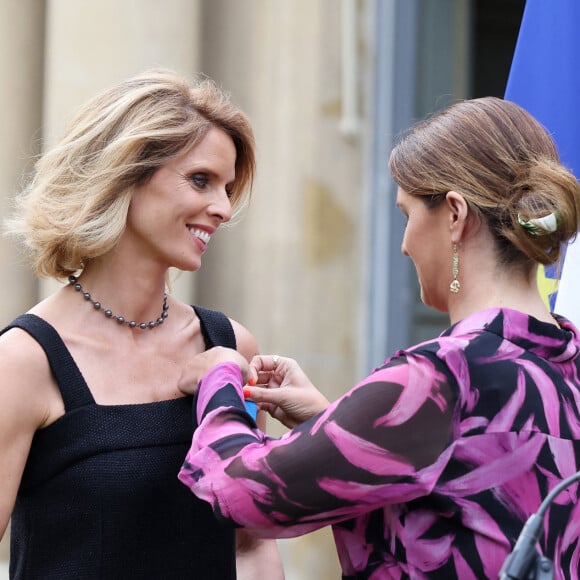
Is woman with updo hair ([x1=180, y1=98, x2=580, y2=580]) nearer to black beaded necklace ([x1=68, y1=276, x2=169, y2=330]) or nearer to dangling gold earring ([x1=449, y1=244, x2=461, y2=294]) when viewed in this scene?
dangling gold earring ([x1=449, y1=244, x2=461, y2=294])

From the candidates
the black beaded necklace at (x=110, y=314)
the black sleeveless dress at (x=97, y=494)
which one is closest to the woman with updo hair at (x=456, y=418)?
the black sleeveless dress at (x=97, y=494)

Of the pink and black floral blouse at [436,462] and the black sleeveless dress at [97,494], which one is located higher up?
the pink and black floral blouse at [436,462]

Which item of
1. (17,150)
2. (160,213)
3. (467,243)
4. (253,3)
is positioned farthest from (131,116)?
(253,3)

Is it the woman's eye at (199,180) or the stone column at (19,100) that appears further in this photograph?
the stone column at (19,100)

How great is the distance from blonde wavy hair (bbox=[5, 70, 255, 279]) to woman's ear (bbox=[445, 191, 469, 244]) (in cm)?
62

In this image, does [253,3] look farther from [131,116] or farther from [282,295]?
[131,116]

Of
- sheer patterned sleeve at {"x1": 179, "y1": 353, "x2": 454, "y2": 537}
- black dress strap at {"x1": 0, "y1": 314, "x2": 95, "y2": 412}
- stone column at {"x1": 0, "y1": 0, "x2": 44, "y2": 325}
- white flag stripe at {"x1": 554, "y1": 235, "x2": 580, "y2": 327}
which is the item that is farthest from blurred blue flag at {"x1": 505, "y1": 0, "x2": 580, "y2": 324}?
stone column at {"x1": 0, "y1": 0, "x2": 44, "y2": 325}

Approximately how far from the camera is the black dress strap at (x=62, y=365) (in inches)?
81.0

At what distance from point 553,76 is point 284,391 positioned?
1.17 m

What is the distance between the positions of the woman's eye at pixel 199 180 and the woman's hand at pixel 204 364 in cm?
35

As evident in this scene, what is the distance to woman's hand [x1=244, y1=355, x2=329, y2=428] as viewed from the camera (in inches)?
85.3

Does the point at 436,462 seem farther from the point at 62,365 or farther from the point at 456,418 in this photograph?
the point at 62,365

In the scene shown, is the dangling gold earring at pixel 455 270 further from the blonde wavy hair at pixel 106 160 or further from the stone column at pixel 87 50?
the stone column at pixel 87 50

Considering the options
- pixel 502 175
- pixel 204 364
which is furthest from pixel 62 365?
pixel 502 175
